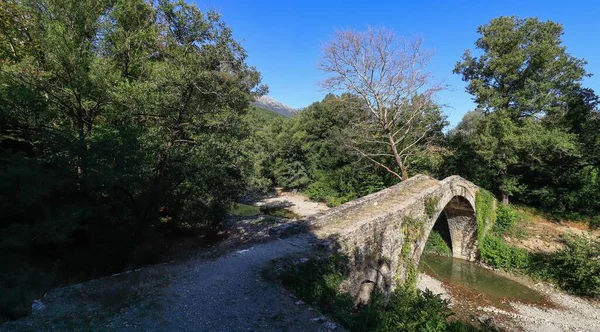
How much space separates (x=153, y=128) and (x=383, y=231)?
8371 mm

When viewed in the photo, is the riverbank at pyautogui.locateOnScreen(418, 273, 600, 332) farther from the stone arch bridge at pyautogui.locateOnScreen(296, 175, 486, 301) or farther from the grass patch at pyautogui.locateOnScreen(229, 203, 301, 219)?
the grass patch at pyautogui.locateOnScreen(229, 203, 301, 219)

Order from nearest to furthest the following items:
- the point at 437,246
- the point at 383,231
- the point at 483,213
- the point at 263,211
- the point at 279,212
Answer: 1. the point at 383,231
2. the point at 483,213
3. the point at 437,246
4. the point at 279,212
5. the point at 263,211

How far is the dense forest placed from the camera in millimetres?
7043

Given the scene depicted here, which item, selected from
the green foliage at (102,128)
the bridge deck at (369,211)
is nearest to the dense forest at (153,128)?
the green foliage at (102,128)

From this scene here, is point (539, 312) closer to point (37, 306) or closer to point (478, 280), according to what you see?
point (478, 280)

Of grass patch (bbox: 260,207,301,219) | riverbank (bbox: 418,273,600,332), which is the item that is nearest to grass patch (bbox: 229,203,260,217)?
grass patch (bbox: 260,207,301,219)

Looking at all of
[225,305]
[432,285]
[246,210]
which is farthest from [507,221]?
[246,210]

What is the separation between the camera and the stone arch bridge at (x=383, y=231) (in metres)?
7.24

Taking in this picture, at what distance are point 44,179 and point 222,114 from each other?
224 inches

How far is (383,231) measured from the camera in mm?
8180

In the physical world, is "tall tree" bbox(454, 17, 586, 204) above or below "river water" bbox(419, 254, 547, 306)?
above

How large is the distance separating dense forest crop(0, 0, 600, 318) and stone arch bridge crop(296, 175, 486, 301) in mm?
4849

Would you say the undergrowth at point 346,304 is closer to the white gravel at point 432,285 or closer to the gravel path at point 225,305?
the gravel path at point 225,305

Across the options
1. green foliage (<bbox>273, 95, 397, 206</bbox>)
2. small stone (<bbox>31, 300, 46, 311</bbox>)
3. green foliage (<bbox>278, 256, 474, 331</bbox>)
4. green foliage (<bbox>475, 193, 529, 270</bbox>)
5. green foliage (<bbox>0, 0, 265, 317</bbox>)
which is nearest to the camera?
small stone (<bbox>31, 300, 46, 311</bbox>)
